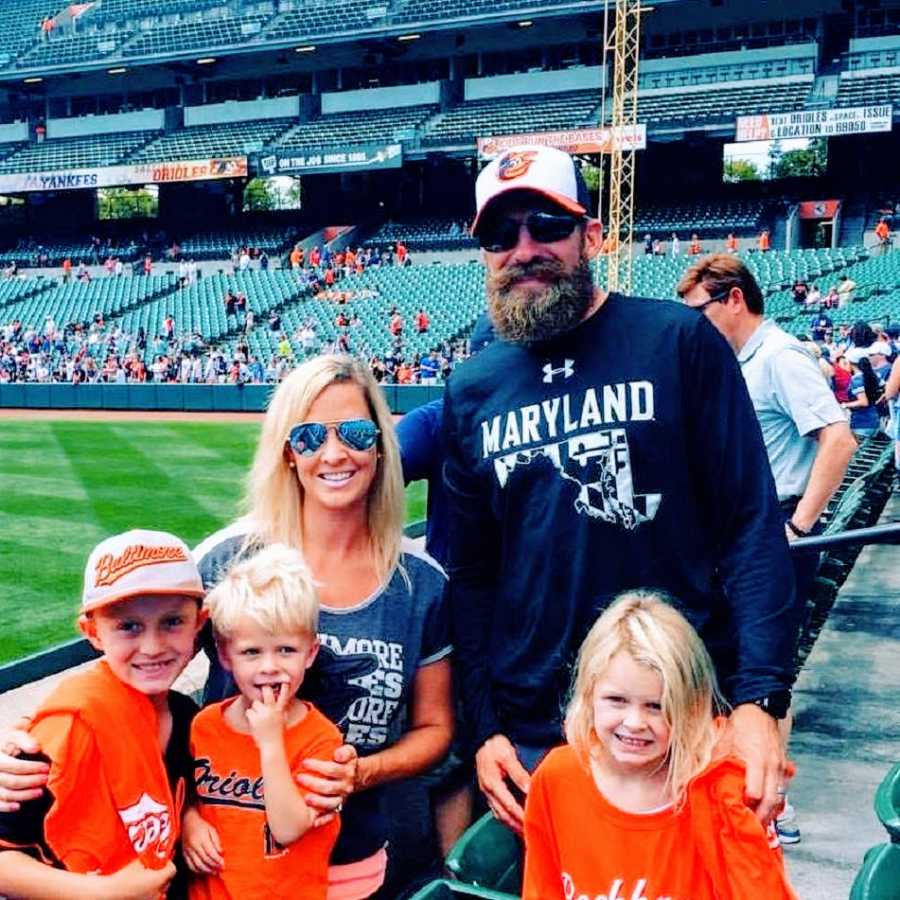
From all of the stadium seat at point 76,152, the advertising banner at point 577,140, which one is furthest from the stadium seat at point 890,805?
the stadium seat at point 76,152

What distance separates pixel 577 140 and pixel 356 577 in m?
32.8

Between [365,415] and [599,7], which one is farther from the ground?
[599,7]

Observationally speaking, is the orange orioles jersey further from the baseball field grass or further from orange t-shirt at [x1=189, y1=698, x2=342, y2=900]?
the baseball field grass

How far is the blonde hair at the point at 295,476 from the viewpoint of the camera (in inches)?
95.0

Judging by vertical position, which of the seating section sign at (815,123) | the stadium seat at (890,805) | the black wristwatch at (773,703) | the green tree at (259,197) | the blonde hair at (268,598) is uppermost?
the green tree at (259,197)

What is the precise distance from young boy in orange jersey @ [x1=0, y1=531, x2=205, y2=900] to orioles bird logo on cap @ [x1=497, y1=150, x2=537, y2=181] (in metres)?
1.03

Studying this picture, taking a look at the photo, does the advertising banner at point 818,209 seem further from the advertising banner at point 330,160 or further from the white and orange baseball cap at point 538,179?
the white and orange baseball cap at point 538,179

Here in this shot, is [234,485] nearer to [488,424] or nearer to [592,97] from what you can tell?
[488,424]

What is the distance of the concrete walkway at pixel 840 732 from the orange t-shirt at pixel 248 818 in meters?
1.78

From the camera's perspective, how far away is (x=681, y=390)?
2236 mm

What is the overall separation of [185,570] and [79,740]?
382 mm

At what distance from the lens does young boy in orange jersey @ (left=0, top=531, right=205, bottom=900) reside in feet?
6.33

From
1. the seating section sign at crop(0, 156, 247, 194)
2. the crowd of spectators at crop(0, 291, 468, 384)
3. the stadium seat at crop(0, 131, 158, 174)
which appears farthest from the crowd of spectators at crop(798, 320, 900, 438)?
the stadium seat at crop(0, 131, 158, 174)

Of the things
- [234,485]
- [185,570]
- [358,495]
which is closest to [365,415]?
[358,495]
